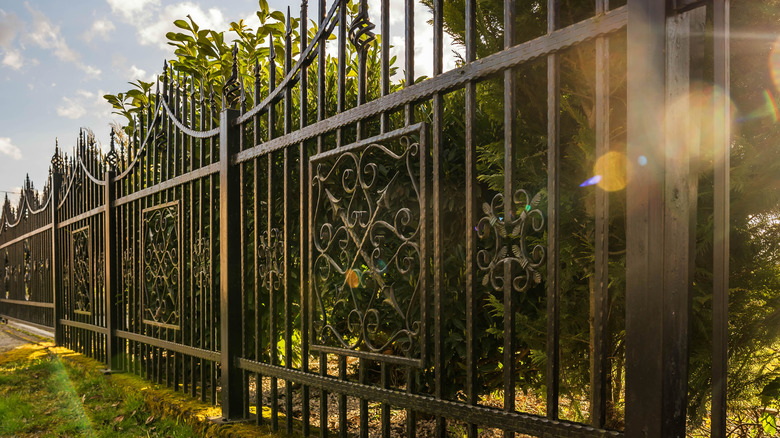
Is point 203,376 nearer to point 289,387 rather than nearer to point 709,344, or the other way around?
point 289,387

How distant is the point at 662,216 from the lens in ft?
5.28

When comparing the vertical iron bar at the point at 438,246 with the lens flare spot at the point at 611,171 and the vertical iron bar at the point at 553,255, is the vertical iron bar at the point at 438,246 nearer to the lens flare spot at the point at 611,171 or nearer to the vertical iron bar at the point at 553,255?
the vertical iron bar at the point at 553,255

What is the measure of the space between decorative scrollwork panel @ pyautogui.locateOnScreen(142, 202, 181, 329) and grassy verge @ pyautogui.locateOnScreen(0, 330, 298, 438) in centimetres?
58

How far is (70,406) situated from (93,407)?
301mm

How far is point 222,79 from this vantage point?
18.7ft

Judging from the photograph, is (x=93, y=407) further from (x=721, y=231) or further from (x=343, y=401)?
(x=721, y=231)

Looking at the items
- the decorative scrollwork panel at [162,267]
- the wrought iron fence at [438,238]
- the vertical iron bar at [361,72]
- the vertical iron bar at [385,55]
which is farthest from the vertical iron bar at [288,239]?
the decorative scrollwork panel at [162,267]

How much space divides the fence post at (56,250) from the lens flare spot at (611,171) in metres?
7.55

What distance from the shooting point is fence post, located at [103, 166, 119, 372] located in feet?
18.3

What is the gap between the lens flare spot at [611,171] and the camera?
5.70ft

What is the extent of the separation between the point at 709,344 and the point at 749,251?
41cm

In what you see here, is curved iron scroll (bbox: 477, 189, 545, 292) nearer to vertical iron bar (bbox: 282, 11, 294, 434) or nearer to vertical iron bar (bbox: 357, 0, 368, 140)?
vertical iron bar (bbox: 357, 0, 368, 140)

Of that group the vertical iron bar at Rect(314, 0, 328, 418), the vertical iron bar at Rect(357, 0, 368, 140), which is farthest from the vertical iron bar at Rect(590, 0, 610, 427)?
the vertical iron bar at Rect(314, 0, 328, 418)

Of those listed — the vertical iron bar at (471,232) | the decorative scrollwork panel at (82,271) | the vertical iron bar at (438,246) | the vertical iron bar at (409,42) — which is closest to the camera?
the vertical iron bar at (471,232)
